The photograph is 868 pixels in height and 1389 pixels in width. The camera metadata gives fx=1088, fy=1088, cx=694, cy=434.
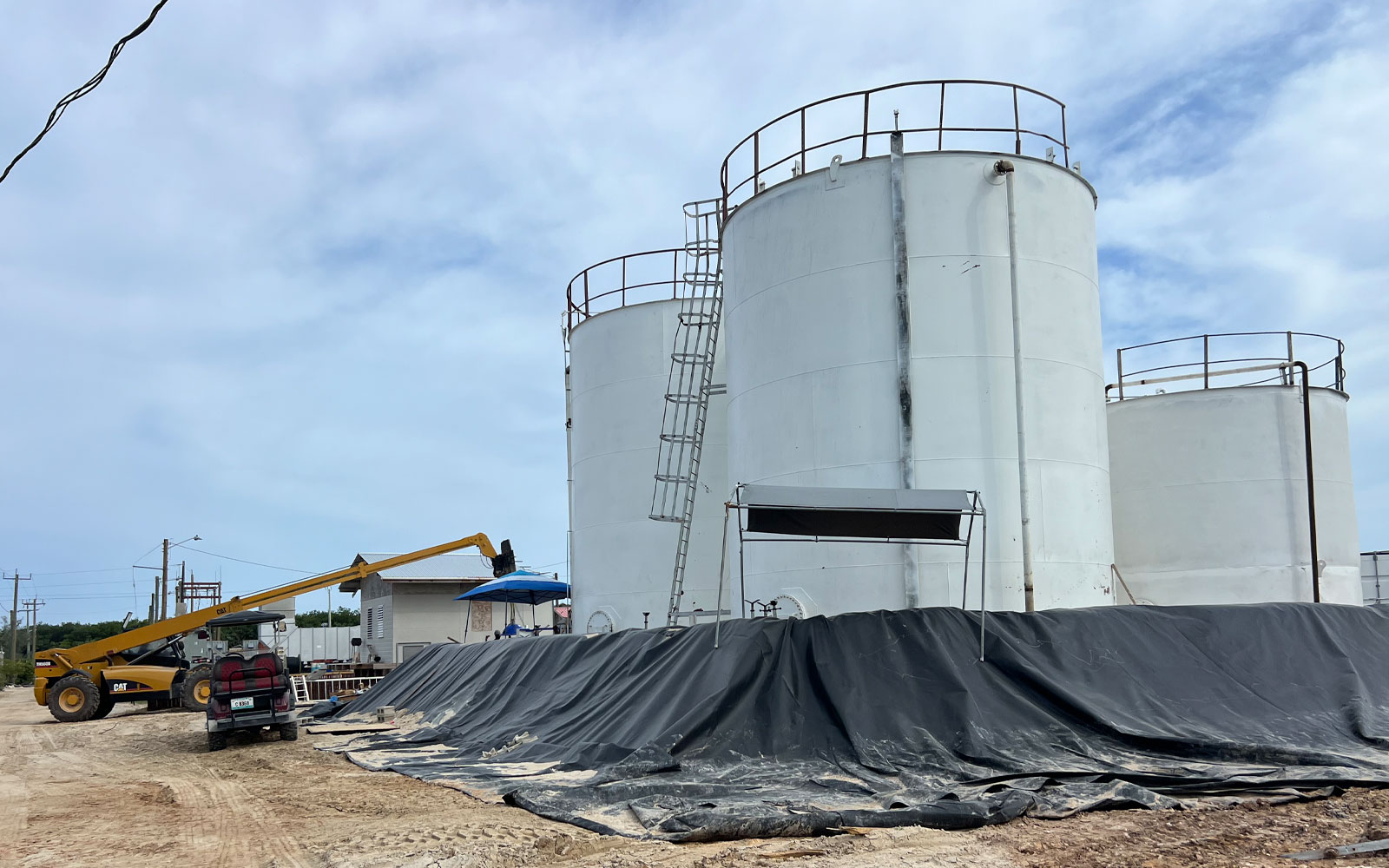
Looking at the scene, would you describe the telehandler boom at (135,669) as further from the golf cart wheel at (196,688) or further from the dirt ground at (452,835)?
the dirt ground at (452,835)

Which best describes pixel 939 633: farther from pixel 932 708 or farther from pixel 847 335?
pixel 847 335

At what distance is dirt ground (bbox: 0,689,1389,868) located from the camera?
6430 millimetres

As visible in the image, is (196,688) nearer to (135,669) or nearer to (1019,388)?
(135,669)

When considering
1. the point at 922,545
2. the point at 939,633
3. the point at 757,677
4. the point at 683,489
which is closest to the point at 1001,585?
the point at 922,545

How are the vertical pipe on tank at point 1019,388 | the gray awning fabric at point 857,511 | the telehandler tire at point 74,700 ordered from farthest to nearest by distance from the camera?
the telehandler tire at point 74,700
the vertical pipe on tank at point 1019,388
the gray awning fabric at point 857,511

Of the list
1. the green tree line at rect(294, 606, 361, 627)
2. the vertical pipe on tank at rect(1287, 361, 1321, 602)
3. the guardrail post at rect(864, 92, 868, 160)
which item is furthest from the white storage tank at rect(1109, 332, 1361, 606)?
the green tree line at rect(294, 606, 361, 627)

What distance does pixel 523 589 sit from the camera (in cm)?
2530

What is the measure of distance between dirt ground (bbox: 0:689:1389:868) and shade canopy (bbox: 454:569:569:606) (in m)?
13.1

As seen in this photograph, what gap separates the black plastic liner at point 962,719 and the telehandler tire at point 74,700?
49.0 feet

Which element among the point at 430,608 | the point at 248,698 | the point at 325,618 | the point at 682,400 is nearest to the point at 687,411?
the point at 682,400

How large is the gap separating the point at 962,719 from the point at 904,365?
401cm

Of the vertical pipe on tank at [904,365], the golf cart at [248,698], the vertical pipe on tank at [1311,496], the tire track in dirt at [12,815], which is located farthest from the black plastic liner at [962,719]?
the vertical pipe on tank at [1311,496]

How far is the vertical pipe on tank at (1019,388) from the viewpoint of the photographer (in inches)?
464

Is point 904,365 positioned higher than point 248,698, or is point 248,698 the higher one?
point 904,365
